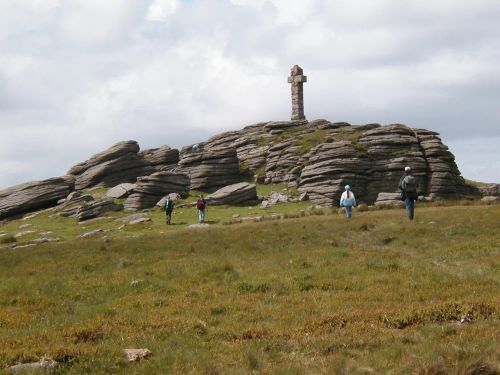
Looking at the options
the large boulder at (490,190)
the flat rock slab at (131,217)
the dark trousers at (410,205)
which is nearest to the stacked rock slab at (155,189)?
the flat rock slab at (131,217)

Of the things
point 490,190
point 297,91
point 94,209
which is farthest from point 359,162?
point 94,209

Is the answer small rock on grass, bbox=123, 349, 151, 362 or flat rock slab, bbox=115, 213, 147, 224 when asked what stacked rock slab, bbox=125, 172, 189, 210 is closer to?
flat rock slab, bbox=115, 213, 147, 224

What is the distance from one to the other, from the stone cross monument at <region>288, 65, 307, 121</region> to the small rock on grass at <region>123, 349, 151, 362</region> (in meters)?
75.1

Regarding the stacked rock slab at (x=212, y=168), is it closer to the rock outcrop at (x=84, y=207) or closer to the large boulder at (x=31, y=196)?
the rock outcrop at (x=84, y=207)

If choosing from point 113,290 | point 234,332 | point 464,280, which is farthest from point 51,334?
point 464,280

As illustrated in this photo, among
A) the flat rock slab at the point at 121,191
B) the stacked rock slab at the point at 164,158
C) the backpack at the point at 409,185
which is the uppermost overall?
the stacked rock slab at the point at 164,158

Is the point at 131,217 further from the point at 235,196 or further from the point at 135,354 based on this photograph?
the point at 135,354

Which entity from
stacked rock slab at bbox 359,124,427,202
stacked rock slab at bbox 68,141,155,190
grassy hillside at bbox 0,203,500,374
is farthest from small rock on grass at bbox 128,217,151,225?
stacked rock slab at bbox 359,124,427,202

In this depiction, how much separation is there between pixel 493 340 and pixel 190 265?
1521cm

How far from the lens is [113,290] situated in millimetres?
22750

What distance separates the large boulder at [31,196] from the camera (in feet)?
227

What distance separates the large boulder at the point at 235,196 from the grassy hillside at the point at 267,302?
87.7ft

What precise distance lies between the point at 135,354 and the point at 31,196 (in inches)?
2396

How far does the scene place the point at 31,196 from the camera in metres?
70.6
